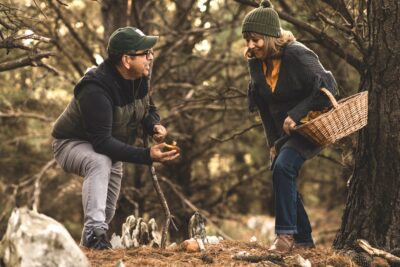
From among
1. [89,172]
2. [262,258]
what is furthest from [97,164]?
[262,258]

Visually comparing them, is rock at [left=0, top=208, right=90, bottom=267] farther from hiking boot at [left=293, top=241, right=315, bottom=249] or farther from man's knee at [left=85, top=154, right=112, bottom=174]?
hiking boot at [left=293, top=241, right=315, bottom=249]

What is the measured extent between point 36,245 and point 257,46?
2.29 m

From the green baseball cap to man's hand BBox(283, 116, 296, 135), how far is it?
123 cm

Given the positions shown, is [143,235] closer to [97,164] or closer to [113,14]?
[97,164]

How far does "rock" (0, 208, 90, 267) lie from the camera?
3.65m

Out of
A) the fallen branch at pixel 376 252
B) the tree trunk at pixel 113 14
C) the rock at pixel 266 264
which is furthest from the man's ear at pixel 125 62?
the tree trunk at pixel 113 14

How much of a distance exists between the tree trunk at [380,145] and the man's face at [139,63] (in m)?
1.84

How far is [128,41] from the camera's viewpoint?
516 cm

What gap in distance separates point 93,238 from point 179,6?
631 centimetres

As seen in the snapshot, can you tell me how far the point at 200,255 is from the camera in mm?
4910

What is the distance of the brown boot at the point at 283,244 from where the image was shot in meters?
4.93

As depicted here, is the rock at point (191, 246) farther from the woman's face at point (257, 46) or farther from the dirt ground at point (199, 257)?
the woman's face at point (257, 46)

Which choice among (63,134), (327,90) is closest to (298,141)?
(327,90)

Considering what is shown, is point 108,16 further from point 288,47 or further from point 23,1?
point 288,47
